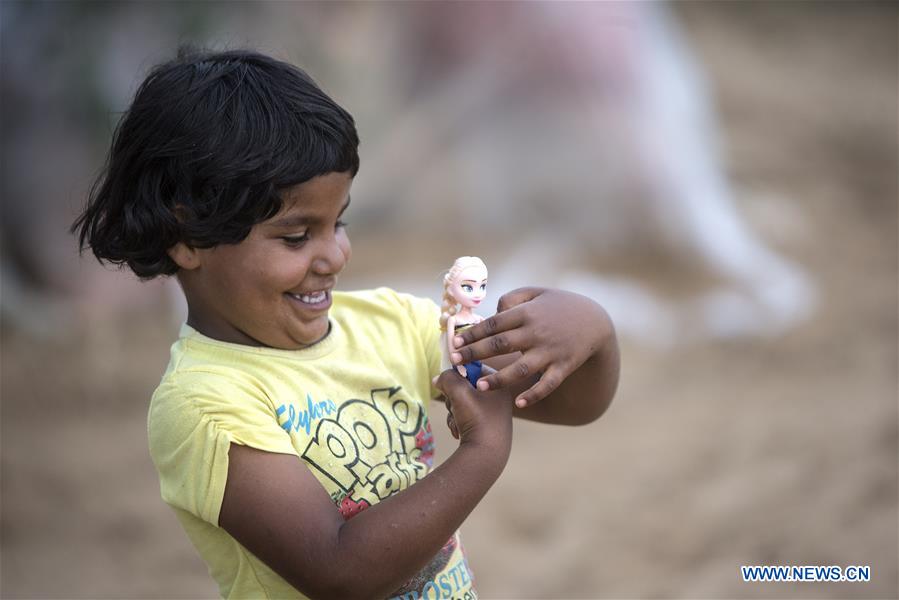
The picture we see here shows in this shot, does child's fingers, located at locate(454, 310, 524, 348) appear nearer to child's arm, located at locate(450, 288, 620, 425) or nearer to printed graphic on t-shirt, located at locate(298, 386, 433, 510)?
child's arm, located at locate(450, 288, 620, 425)

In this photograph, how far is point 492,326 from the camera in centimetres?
176

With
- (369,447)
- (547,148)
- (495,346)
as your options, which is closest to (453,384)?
(495,346)

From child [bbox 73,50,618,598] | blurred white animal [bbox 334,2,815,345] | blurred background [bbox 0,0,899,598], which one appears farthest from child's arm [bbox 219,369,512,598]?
blurred white animal [bbox 334,2,815,345]

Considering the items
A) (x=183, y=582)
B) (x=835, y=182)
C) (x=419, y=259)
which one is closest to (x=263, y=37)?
(x=419, y=259)

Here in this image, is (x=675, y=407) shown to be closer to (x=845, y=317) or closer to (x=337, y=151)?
(x=845, y=317)

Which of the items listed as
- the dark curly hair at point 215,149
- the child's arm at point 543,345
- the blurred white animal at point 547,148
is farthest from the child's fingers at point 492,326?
the blurred white animal at point 547,148

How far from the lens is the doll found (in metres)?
1.80

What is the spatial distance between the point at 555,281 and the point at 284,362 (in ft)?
16.5

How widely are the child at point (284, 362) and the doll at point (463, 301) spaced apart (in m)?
0.03

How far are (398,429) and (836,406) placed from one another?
170 inches

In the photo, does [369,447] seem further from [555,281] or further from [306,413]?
[555,281]

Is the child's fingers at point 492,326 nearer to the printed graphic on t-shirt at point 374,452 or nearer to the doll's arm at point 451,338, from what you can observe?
the doll's arm at point 451,338

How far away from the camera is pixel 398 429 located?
6.40 ft

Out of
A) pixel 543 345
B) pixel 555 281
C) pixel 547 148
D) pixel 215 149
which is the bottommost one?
pixel 543 345
